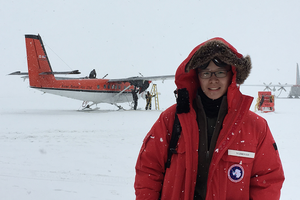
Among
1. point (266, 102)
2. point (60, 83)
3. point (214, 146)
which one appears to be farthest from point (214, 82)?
point (266, 102)

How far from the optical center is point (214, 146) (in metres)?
1.46

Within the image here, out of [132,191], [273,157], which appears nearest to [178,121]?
[273,157]

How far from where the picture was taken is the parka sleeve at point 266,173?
1.34m

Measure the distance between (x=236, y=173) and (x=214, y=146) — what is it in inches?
8.3

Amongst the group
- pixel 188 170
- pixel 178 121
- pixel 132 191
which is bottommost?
Answer: pixel 132 191

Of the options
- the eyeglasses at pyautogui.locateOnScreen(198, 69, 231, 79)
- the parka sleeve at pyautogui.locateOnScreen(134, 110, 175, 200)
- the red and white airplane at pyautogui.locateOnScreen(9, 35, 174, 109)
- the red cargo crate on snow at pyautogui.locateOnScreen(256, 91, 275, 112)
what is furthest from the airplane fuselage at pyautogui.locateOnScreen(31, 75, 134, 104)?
the eyeglasses at pyautogui.locateOnScreen(198, 69, 231, 79)

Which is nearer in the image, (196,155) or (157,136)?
(196,155)

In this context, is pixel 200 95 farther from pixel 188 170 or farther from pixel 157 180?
pixel 157 180

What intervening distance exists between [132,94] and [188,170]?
16.3 metres

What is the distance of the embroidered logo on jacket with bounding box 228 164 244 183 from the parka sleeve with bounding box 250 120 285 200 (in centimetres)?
11

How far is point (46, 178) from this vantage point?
341 cm

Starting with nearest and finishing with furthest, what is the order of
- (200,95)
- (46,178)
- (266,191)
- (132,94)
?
(266,191)
(200,95)
(46,178)
(132,94)

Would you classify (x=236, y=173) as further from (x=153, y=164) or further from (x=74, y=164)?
(x=74, y=164)

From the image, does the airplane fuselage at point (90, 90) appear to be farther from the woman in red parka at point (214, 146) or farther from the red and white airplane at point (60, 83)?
the woman in red parka at point (214, 146)
